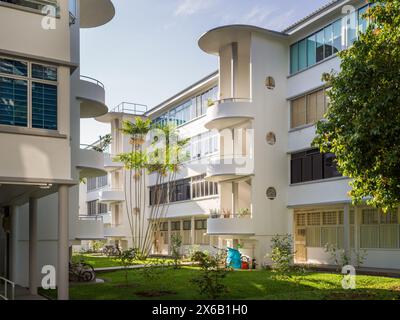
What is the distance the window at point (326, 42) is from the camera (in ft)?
93.8

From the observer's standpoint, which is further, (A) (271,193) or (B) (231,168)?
(B) (231,168)

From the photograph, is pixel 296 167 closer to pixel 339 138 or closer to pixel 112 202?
pixel 339 138

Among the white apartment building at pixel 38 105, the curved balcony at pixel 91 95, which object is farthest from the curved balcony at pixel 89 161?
the white apartment building at pixel 38 105

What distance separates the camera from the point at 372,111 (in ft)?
55.4

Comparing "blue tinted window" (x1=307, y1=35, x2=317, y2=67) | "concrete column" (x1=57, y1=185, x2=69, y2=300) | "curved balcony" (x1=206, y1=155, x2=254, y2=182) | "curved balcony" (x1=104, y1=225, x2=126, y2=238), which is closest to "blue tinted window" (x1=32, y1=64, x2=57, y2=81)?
"concrete column" (x1=57, y1=185, x2=69, y2=300)

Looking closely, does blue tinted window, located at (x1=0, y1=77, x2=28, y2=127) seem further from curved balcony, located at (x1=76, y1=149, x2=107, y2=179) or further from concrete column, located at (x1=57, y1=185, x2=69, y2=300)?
curved balcony, located at (x1=76, y1=149, x2=107, y2=179)

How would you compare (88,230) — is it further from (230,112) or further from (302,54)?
(302,54)

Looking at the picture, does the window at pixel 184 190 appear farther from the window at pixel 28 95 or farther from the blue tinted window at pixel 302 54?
the window at pixel 28 95

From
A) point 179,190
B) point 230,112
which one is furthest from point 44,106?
point 179,190

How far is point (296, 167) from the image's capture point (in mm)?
32250

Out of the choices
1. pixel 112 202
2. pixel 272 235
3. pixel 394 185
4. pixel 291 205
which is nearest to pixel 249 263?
pixel 272 235

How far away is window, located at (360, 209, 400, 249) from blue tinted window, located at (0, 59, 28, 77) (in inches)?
785

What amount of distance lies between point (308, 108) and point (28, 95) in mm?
19036

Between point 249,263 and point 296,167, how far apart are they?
6078mm
